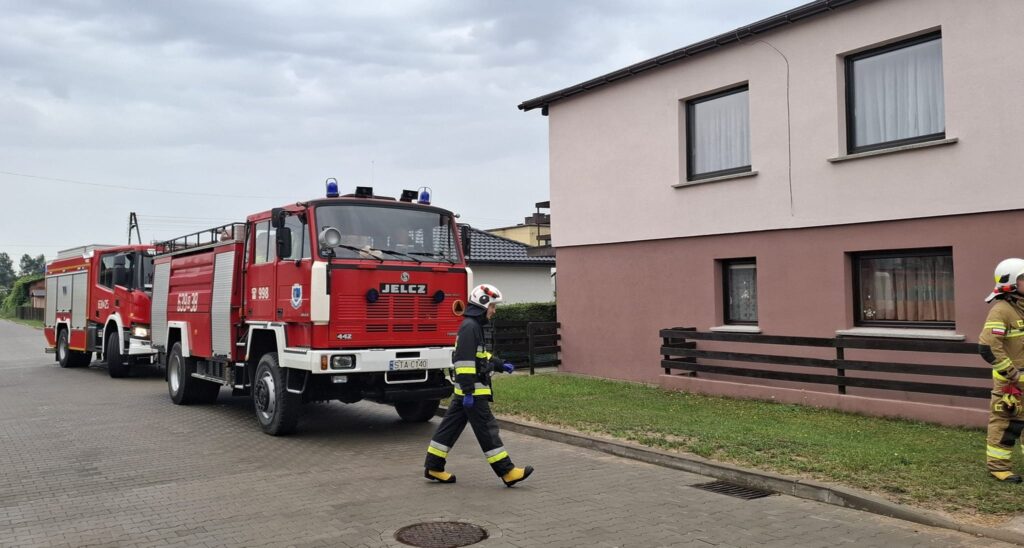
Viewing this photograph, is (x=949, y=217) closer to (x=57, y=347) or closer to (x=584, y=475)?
(x=584, y=475)

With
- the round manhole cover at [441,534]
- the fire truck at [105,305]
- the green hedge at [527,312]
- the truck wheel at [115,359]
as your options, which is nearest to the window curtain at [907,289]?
the round manhole cover at [441,534]

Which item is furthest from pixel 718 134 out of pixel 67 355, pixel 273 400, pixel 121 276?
pixel 67 355

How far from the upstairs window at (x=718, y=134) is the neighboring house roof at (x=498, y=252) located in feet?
40.9

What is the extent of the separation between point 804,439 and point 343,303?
17.4ft

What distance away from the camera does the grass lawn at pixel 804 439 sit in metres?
6.34

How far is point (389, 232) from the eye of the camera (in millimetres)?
9914

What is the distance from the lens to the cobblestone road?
5594mm

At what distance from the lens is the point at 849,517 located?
601cm

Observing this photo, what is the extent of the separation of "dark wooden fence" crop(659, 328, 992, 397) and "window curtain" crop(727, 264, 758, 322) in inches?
29.3

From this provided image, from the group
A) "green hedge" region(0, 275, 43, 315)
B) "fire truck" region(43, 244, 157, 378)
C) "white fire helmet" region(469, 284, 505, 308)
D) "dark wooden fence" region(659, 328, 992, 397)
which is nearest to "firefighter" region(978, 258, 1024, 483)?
"dark wooden fence" region(659, 328, 992, 397)

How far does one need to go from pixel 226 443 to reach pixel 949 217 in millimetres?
9402

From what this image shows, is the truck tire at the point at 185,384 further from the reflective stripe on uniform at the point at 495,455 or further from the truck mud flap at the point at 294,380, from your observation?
the reflective stripe on uniform at the point at 495,455

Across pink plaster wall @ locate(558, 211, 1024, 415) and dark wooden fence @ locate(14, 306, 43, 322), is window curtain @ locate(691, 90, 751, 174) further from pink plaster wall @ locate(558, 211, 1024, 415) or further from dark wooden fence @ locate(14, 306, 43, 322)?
dark wooden fence @ locate(14, 306, 43, 322)

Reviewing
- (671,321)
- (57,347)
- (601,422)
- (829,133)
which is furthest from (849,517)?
(57,347)
